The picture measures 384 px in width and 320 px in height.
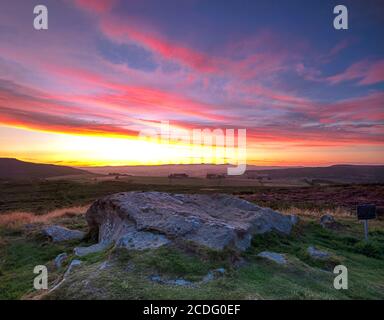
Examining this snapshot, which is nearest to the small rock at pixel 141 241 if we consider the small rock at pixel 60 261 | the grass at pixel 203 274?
the grass at pixel 203 274

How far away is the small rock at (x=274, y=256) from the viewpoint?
32.3 feet

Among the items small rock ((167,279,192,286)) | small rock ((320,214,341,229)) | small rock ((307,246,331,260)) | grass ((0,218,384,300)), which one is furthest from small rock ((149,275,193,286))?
small rock ((320,214,341,229))

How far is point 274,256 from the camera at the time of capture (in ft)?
33.8

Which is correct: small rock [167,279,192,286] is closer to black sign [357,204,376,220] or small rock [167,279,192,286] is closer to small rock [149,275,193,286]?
small rock [149,275,193,286]

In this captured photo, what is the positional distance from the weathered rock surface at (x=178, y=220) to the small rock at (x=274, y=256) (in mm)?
621

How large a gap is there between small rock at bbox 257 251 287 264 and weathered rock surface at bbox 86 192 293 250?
24.4 inches

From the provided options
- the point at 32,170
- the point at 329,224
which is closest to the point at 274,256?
the point at 329,224

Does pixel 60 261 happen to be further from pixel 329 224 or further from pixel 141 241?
pixel 329 224

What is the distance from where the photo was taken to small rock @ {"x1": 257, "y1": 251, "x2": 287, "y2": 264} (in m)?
9.84

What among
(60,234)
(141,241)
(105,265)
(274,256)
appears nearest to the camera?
(105,265)

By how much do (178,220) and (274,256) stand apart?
323 centimetres

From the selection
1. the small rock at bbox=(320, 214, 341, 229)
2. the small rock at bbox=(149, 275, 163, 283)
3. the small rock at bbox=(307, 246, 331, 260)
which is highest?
the small rock at bbox=(149, 275, 163, 283)

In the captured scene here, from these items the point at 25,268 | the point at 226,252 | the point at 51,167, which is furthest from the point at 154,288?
the point at 51,167
